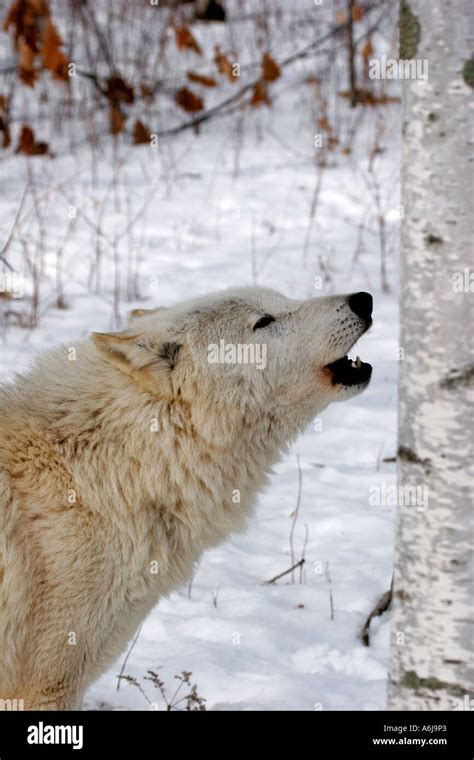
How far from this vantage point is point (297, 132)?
11766 mm

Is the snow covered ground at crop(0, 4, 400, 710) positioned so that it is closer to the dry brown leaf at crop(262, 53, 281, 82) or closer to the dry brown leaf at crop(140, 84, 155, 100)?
the dry brown leaf at crop(140, 84, 155, 100)

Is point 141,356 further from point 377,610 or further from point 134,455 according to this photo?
point 377,610

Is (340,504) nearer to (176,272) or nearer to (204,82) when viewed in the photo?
(176,272)

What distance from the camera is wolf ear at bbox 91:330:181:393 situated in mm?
3258

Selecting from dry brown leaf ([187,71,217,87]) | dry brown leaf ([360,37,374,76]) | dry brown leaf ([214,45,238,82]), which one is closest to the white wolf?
dry brown leaf ([187,71,217,87])

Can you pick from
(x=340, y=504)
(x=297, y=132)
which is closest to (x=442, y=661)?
(x=340, y=504)

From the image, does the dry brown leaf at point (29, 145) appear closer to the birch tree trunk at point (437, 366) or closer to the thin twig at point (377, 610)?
the thin twig at point (377, 610)

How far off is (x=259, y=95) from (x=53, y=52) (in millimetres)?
2505

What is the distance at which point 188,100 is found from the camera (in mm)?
11234

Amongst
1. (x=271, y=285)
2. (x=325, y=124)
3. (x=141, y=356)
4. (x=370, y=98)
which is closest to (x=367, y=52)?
(x=370, y=98)

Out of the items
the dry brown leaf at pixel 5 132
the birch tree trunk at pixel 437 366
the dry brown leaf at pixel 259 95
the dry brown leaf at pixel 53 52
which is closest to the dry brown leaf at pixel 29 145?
the dry brown leaf at pixel 5 132

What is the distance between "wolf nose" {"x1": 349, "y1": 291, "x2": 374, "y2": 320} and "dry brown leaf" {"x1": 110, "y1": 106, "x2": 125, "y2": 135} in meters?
7.86

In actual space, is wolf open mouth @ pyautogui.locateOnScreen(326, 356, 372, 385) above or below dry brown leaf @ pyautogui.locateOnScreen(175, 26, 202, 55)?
below
